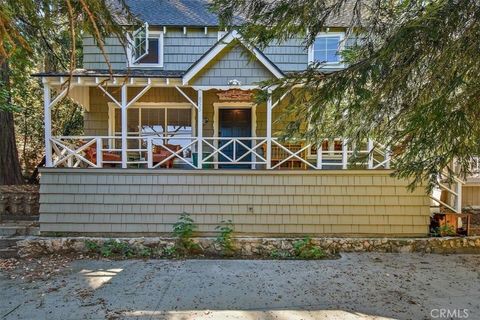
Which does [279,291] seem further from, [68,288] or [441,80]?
[441,80]

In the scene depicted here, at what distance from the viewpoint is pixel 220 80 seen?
7.23 m

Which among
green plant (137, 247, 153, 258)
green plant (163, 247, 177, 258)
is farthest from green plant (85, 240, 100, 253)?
green plant (163, 247, 177, 258)

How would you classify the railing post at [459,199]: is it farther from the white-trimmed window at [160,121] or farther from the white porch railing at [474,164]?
the white-trimmed window at [160,121]

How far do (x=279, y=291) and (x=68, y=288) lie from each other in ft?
9.99

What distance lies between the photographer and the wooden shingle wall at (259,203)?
691cm

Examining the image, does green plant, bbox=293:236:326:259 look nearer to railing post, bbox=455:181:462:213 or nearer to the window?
railing post, bbox=455:181:462:213

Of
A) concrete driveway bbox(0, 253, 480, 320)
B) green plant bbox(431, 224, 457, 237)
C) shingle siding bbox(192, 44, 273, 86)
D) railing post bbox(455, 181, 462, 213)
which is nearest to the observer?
concrete driveway bbox(0, 253, 480, 320)

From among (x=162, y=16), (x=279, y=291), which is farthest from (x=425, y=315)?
(x=162, y=16)

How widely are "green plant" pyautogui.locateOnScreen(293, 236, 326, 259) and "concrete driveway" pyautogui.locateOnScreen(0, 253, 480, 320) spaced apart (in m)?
0.33

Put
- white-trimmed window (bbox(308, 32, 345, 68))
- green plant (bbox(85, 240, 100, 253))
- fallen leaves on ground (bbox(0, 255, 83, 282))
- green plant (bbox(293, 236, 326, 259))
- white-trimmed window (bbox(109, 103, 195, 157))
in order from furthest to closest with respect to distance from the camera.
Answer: white-trimmed window (bbox(109, 103, 195, 157)) → white-trimmed window (bbox(308, 32, 345, 68)) → green plant (bbox(85, 240, 100, 253)) → green plant (bbox(293, 236, 326, 259)) → fallen leaves on ground (bbox(0, 255, 83, 282))

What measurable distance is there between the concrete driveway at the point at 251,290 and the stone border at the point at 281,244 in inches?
Result: 18.9

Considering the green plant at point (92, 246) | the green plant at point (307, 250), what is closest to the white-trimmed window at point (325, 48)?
the green plant at point (307, 250)

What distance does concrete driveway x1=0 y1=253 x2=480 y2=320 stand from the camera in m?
4.11

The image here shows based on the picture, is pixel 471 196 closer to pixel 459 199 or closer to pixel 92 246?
pixel 459 199
